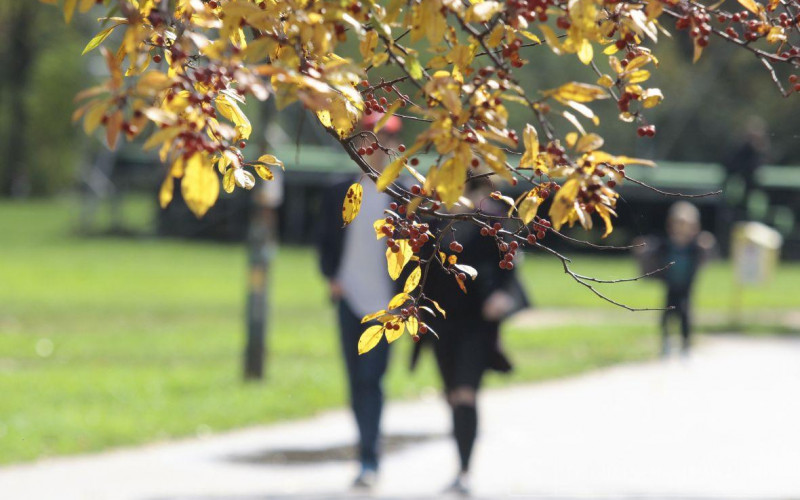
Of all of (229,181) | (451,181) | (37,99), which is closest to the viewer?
(451,181)

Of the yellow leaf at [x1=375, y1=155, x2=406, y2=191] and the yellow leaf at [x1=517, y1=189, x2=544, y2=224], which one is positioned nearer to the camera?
the yellow leaf at [x1=375, y1=155, x2=406, y2=191]

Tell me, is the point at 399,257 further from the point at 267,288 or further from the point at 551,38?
the point at 267,288

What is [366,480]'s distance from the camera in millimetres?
7473

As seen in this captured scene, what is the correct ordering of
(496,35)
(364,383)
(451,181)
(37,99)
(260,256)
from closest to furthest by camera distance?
(451,181) → (496,35) → (364,383) → (260,256) → (37,99)

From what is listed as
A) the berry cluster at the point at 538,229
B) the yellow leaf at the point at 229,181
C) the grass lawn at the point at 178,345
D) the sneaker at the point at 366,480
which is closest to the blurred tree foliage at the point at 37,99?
the grass lawn at the point at 178,345

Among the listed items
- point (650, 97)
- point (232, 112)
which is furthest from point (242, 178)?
point (650, 97)

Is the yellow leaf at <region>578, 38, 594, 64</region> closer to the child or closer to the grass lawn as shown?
the grass lawn

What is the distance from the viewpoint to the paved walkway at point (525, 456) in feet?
24.5

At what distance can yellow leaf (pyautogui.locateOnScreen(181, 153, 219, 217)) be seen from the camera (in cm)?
227

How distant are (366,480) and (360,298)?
3.23 feet

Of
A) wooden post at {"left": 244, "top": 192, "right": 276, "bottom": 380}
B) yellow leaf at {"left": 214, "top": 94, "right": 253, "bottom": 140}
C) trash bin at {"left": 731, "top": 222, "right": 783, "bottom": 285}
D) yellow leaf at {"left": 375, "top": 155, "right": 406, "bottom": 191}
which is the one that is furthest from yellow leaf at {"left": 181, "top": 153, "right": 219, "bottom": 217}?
trash bin at {"left": 731, "top": 222, "right": 783, "bottom": 285}

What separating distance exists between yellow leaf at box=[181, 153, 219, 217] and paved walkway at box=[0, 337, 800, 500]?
508 centimetres

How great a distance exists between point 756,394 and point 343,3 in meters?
9.50

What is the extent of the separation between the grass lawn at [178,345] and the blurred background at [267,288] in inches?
1.3
